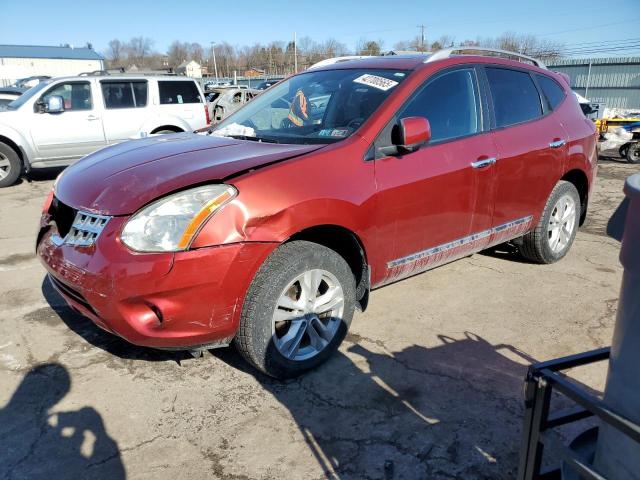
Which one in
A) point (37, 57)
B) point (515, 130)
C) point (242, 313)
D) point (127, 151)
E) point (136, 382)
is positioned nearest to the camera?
point (242, 313)

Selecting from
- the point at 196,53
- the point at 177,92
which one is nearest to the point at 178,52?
the point at 196,53

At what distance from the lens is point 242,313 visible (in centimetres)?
258

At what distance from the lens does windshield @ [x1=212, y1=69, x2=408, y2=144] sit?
3.20 meters

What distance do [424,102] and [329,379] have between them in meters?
1.87

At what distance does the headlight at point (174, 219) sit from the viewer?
7.71 feet

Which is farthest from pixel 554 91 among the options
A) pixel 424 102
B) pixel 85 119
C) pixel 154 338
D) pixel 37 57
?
pixel 37 57

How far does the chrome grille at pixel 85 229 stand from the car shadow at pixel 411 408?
111cm

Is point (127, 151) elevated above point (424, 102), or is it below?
below

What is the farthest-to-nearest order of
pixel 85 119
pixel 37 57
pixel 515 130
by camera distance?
pixel 37 57, pixel 85 119, pixel 515 130

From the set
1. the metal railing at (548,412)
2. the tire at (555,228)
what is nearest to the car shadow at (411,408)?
the metal railing at (548,412)

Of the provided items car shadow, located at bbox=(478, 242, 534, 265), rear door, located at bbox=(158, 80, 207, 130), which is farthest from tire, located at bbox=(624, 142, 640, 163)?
rear door, located at bbox=(158, 80, 207, 130)

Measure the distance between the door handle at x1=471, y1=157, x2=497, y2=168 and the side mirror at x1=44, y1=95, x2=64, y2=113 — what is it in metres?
7.54

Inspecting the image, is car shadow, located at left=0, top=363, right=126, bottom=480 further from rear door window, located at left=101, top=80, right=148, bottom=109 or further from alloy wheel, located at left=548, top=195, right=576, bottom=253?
rear door window, located at left=101, top=80, right=148, bottom=109

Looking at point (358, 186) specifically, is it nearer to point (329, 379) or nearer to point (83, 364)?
point (329, 379)
